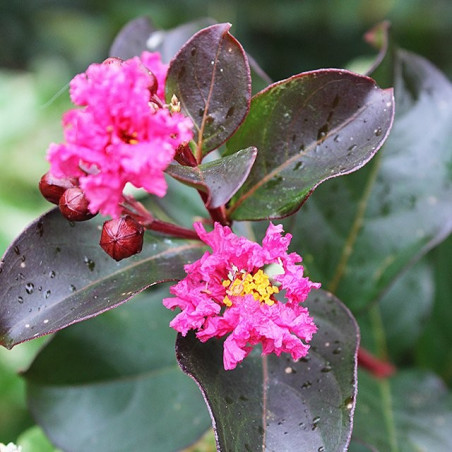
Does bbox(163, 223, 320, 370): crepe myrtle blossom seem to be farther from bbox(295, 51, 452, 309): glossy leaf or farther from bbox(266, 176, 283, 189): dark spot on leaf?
bbox(295, 51, 452, 309): glossy leaf

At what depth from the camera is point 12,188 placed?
188cm

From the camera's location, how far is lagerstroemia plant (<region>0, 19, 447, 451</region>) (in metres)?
0.57

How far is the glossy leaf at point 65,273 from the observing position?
643 mm

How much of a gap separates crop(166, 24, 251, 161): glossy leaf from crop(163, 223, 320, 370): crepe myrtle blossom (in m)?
0.11

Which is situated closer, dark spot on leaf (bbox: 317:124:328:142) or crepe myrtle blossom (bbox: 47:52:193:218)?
crepe myrtle blossom (bbox: 47:52:193:218)

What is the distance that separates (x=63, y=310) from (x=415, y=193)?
52cm

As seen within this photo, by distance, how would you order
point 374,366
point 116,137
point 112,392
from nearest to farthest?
point 116,137, point 112,392, point 374,366

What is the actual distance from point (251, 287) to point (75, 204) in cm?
18

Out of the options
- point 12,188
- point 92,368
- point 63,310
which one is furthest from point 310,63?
point 63,310

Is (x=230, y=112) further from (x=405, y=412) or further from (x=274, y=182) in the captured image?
(x=405, y=412)

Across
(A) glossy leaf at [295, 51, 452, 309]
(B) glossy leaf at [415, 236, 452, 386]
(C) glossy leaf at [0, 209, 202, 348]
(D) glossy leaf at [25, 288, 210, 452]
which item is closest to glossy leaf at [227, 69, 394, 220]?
(C) glossy leaf at [0, 209, 202, 348]

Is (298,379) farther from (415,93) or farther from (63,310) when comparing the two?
(415,93)

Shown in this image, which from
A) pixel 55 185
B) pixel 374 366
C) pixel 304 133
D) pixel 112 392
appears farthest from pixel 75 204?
pixel 374 366

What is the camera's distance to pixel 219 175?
0.59m
